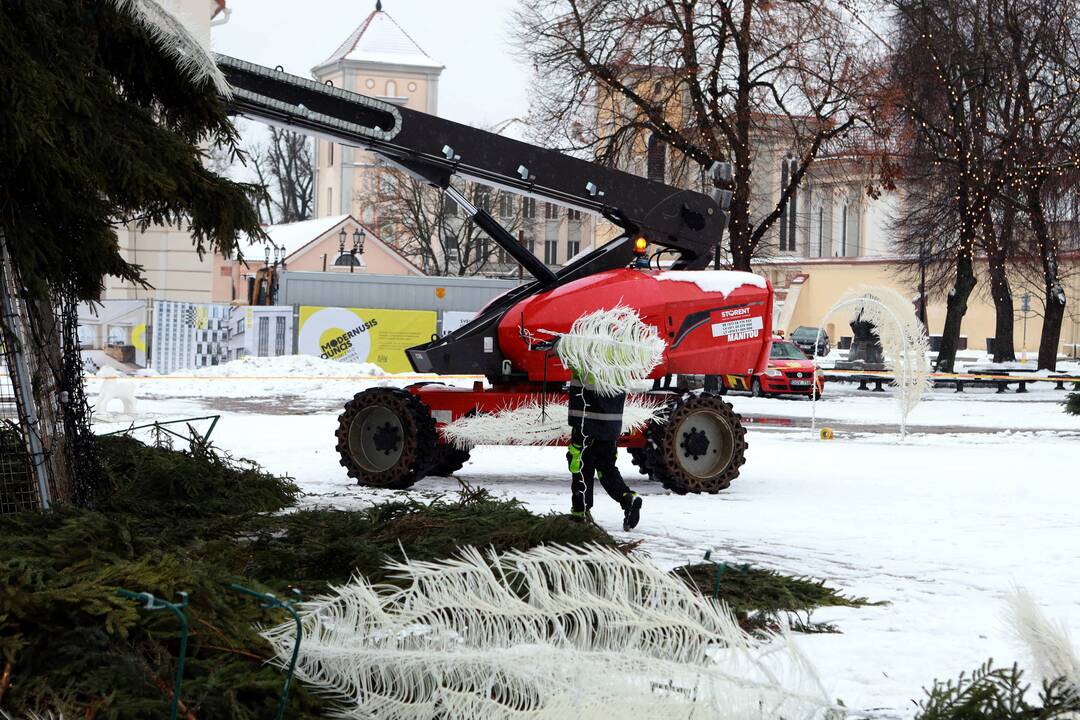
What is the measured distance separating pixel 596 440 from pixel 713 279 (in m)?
4.19

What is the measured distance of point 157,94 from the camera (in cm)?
904

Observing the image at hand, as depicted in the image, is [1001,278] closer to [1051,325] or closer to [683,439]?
[1051,325]

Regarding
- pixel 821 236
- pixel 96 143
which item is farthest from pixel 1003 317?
pixel 96 143

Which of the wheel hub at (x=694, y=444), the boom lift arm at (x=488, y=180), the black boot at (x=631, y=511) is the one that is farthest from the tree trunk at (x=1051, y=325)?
the black boot at (x=631, y=511)

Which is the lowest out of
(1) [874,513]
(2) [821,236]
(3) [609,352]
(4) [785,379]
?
(1) [874,513]

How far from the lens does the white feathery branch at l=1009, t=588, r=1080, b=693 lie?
12.7 ft

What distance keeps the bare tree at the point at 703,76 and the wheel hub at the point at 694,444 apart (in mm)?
20320

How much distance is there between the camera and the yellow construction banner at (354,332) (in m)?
39.6

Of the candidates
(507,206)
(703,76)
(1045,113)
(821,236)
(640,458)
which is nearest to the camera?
(640,458)

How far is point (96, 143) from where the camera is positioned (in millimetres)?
7969

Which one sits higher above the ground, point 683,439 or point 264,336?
point 264,336

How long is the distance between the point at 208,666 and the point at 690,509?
8035 mm

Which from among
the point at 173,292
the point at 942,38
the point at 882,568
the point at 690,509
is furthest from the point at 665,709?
the point at 942,38

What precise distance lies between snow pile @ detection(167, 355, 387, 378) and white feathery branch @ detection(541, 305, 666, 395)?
2529cm
